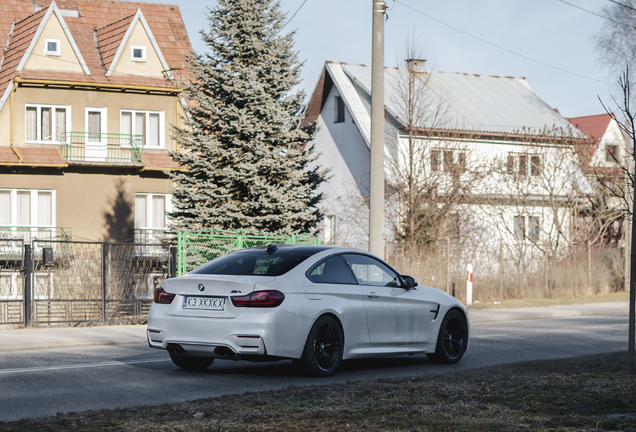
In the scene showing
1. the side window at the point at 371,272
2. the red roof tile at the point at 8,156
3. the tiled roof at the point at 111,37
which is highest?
the tiled roof at the point at 111,37

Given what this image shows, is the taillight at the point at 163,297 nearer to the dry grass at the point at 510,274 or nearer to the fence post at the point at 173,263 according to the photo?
the fence post at the point at 173,263

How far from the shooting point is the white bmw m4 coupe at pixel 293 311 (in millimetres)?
8742

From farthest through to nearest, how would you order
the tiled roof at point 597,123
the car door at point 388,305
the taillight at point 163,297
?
the tiled roof at point 597,123 < the car door at point 388,305 < the taillight at point 163,297

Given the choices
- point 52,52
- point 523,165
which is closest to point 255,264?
point 52,52

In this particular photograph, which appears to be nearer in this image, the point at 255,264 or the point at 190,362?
the point at 255,264

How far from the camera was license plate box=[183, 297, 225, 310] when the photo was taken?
8852 mm

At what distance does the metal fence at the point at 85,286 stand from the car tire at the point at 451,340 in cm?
825

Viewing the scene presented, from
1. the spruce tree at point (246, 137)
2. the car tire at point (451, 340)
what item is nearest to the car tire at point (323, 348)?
the car tire at point (451, 340)

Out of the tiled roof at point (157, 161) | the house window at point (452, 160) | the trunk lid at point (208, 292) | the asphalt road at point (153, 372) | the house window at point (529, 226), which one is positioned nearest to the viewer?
the asphalt road at point (153, 372)

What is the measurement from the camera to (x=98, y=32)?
116 ft

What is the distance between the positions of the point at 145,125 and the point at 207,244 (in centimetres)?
1508

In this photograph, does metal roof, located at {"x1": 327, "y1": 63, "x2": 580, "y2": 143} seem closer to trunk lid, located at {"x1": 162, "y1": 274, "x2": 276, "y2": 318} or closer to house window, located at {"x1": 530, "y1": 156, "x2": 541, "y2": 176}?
house window, located at {"x1": 530, "y1": 156, "x2": 541, "y2": 176}

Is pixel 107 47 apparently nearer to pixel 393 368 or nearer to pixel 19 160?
pixel 19 160

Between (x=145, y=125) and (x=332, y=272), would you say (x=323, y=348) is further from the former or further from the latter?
(x=145, y=125)
